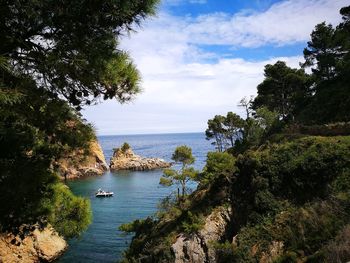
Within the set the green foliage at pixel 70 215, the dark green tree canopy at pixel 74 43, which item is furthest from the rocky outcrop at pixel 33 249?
the dark green tree canopy at pixel 74 43

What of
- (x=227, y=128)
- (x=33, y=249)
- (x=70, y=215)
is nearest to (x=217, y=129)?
(x=227, y=128)

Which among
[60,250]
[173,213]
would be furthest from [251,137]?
[60,250]

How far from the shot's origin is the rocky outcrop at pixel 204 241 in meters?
21.2

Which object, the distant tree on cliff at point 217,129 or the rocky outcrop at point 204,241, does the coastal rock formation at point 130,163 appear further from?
the rocky outcrop at point 204,241

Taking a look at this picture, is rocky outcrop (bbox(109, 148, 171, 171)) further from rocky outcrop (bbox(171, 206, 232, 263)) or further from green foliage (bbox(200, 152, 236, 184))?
rocky outcrop (bbox(171, 206, 232, 263))

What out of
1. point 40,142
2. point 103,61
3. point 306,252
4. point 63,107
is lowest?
point 306,252

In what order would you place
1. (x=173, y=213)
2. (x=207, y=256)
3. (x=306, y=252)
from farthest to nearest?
(x=173, y=213), (x=207, y=256), (x=306, y=252)

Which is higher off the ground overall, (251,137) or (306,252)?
(251,137)

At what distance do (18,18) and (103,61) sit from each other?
1867 mm

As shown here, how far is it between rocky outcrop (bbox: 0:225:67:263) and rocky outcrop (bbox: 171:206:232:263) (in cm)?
893

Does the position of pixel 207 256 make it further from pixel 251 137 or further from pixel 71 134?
pixel 251 137

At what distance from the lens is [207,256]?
68.8 ft

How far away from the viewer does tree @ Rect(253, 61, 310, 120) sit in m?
52.8

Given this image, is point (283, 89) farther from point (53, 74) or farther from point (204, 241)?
point (53, 74)
